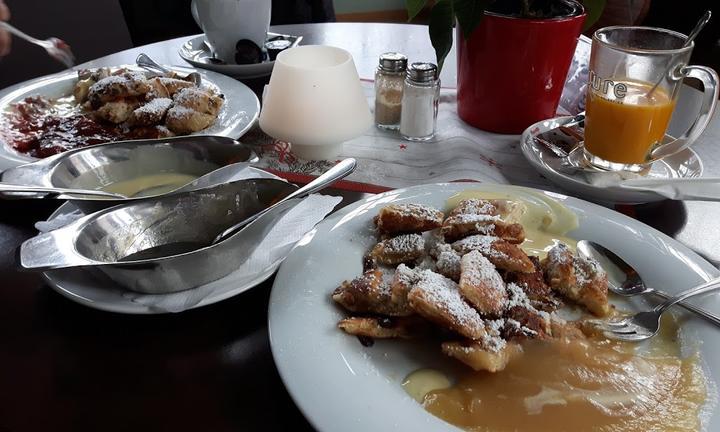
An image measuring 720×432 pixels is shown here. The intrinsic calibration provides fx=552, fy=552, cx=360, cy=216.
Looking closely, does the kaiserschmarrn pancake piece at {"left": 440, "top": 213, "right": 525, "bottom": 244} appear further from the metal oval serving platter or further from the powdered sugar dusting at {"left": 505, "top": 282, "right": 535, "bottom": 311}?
the metal oval serving platter

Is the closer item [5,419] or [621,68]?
[5,419]

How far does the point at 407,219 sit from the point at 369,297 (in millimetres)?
171

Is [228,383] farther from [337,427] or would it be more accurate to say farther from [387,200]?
[387,200]

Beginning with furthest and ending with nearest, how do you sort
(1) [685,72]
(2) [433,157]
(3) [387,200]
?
(2) [433,157] → (1) [685,72] → (3) [387,200]

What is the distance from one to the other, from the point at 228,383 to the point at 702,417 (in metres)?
0.51

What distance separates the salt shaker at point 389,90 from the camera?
1.26 metres

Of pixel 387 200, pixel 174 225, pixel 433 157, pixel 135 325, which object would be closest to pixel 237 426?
pixel 135 325

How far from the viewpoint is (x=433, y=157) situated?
1191mm

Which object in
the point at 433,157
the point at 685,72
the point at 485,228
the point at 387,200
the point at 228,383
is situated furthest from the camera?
the point at 433,157

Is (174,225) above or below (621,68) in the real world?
below

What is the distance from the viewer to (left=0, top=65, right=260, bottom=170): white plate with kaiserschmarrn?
118 centimetres

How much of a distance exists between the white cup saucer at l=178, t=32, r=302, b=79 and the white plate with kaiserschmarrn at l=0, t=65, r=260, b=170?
101mm

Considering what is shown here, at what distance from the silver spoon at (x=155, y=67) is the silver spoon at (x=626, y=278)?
1.00 meters

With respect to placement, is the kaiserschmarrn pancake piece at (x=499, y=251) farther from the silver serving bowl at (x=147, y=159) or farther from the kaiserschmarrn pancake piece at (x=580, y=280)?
the silver serving bowl at (x=147, y=159)
